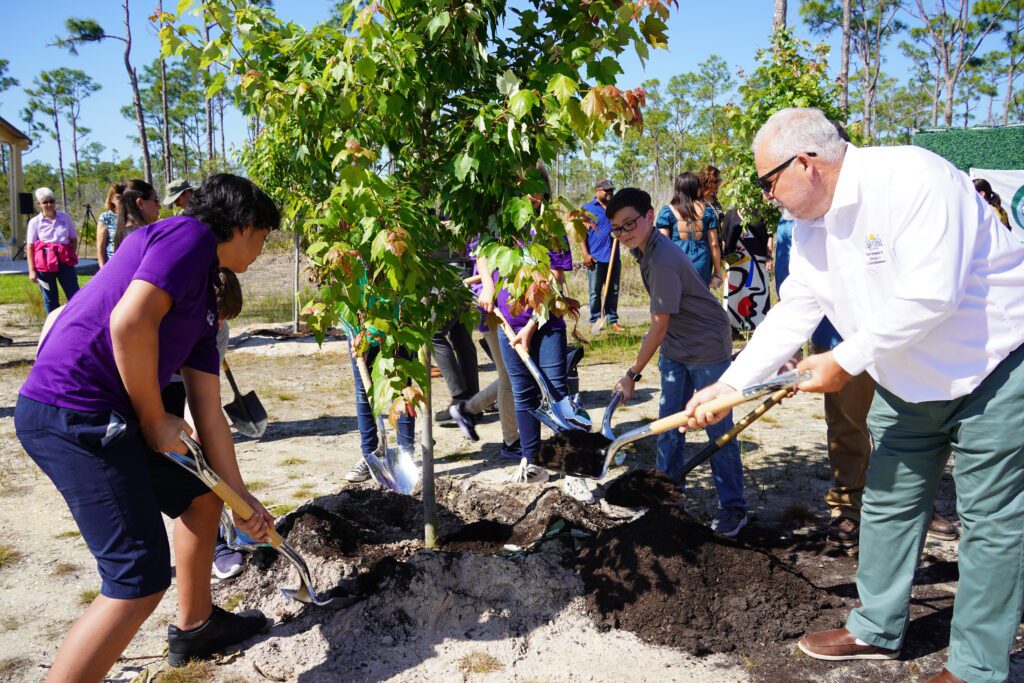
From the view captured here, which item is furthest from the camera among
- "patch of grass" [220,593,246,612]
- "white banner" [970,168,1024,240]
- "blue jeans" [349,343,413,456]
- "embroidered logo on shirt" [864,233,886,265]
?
"white banner" [970,168,1024,240]

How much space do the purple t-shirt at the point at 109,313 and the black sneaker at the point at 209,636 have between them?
0.97m

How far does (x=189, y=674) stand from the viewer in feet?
8.43

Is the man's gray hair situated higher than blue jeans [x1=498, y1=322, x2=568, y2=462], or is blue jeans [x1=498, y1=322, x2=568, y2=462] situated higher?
the man's gray hair

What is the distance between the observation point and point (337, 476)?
15.4 feet

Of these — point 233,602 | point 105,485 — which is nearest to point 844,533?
point 233,602

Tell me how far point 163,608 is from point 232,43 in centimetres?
231

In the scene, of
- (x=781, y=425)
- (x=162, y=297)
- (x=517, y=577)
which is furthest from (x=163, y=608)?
(x=781, y=425)

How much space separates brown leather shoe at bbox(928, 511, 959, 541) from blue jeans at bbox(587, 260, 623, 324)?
5.85 meters

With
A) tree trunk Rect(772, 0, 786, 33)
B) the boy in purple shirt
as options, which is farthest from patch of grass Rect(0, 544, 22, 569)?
tree trunk Rect(772, 0, 786, 33)

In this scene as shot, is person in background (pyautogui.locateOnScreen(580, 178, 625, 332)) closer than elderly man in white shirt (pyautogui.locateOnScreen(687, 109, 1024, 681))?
No

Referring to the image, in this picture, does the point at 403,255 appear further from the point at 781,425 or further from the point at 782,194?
the point at 781,425

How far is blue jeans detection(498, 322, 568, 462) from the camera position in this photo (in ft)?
13.8

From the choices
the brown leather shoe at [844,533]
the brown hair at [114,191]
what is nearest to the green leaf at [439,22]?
the brown leather shoe at [844,533]

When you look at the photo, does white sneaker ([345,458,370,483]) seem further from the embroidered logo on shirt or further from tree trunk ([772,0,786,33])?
tree trunk ([772,0,786,33])
